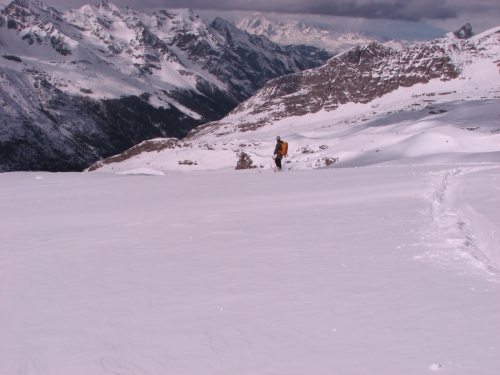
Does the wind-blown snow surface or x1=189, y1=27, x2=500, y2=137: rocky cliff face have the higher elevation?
x1=189, y1=27, x2=500, y2=137: rocky cliff face

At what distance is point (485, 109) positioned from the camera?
6931cm

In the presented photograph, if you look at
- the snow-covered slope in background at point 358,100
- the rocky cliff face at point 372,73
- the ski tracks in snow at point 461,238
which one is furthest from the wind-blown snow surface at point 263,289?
the rocky cliff face at point 372,73

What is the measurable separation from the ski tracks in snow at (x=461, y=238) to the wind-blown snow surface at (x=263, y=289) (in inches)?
1.3

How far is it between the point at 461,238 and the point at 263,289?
3501mm

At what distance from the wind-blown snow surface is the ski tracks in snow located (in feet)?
0.11

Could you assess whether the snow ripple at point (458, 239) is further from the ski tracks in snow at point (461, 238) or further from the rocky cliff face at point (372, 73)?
the rocky cliff face at point (372, 73)

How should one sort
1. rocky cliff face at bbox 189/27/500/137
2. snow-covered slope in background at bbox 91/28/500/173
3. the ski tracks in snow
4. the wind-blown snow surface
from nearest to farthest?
the wind-blown snow surface, the ski tracks in snow, snow-covered slope in background at bbox 91/28/500/173, rocky cliff face at bbox 189/27/500/137

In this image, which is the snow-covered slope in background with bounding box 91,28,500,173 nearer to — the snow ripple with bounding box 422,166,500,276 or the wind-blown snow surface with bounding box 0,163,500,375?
the wind-blown snow surface with bounding box 0,163,500,375

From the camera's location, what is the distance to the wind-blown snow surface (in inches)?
165

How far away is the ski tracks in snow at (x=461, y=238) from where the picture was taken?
5938 mm

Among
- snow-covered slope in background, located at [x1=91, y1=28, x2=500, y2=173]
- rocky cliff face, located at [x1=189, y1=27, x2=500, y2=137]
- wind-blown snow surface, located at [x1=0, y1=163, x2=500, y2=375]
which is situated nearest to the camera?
wind-blown snow surface, located at [x1=0, y1=163, x2=500, y2=375]

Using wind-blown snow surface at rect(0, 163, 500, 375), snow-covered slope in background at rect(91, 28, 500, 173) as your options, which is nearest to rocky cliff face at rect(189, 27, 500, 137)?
snow-covered slope in background at rect(91, 28, 500, 173)

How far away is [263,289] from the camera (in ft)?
18.8

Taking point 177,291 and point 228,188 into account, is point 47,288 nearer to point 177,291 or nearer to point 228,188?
point 177,291
